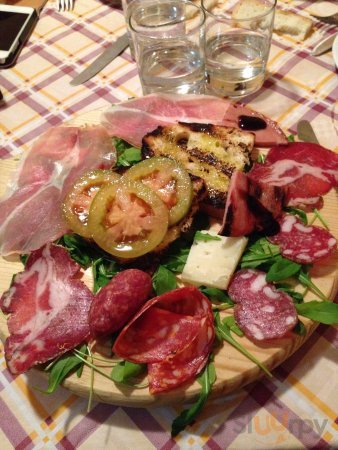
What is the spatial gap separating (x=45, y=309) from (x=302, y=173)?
0.86 metres

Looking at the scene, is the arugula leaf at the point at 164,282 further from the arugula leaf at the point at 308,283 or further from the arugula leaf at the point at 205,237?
the arugula leaf at the point at 308,283

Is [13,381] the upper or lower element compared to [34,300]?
lower

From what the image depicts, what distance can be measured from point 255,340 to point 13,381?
0.69m

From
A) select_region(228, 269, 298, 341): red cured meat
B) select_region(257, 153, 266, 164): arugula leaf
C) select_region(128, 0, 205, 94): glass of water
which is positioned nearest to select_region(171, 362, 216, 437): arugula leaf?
select_region(228, 269, 298, 341): red cured meat

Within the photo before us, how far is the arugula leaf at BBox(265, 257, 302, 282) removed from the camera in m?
1.11

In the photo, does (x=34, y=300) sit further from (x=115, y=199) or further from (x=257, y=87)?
(x=257, y=87)

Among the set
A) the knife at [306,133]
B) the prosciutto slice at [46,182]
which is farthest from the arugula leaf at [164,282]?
the knife at [306,133]

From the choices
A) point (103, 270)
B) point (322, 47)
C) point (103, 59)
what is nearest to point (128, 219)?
point (103, 270)

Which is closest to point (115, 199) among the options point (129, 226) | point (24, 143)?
point (129, 226)

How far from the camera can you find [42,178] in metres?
1.49

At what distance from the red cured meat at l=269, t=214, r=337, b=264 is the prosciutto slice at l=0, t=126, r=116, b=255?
2.06ft

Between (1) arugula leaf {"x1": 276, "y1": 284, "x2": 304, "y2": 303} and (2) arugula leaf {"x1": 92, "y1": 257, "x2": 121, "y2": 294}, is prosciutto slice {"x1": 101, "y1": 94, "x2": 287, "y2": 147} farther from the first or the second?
(1) arugula leaf {"x1": 276, "y1": 284, "x2": 304, "y2": 303}

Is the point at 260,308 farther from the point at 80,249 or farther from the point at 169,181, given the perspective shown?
the point at 80,249

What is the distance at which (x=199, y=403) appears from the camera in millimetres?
998
